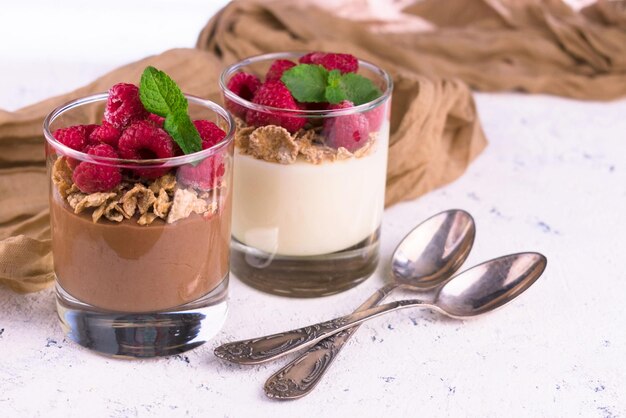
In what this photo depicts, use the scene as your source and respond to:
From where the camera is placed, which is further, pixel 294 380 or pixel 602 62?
pixel 602 62

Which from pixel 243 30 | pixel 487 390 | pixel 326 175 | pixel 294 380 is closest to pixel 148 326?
pixel 294 380

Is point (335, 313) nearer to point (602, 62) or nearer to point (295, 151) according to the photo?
point (295, 151)

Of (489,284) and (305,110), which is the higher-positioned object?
(305,110)

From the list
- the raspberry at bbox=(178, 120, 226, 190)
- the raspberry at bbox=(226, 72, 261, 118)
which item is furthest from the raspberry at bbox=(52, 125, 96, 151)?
the raspberry at bbox=(226, 72, 261, 118)

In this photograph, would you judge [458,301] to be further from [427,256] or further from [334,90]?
[334,90]

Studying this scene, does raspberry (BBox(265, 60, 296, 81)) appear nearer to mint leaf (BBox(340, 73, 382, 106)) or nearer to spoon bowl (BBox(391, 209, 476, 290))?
mint leaf (BBox(340, 73, 382, 106))

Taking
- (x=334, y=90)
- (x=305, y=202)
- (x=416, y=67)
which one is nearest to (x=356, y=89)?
(x=334, y=90)

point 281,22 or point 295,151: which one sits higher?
point 295,151
